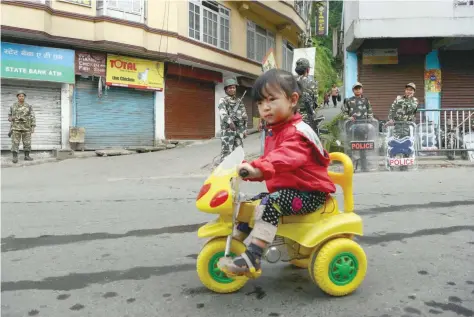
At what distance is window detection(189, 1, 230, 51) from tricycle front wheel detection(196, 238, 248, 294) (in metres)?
14.9

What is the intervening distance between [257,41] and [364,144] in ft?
42.8

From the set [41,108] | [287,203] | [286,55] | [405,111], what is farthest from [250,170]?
[286,55]

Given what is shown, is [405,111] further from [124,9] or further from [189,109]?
[124,9]

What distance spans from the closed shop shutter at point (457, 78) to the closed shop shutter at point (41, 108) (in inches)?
470

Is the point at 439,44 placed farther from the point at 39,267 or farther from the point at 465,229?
the point at 39,267

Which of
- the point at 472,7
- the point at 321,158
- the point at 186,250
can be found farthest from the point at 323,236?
the point at 472,7

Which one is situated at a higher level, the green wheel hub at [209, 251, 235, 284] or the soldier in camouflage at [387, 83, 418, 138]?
the soldier in camouflage at [387, 83, 418, 138]

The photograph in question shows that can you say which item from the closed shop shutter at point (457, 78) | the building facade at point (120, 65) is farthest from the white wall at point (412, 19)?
the building facade at point (120, 65)

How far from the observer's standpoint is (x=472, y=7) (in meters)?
11.4

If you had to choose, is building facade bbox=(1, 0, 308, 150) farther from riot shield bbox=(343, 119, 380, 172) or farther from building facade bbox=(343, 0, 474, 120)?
riot shield bbox=(343, 119, 380, 172)

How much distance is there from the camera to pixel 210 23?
57.4 feet

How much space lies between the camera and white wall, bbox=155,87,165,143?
15.7 m

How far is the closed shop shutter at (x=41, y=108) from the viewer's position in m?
12.8

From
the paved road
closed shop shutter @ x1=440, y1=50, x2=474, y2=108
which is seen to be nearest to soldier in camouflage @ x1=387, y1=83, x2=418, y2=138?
the paved road
